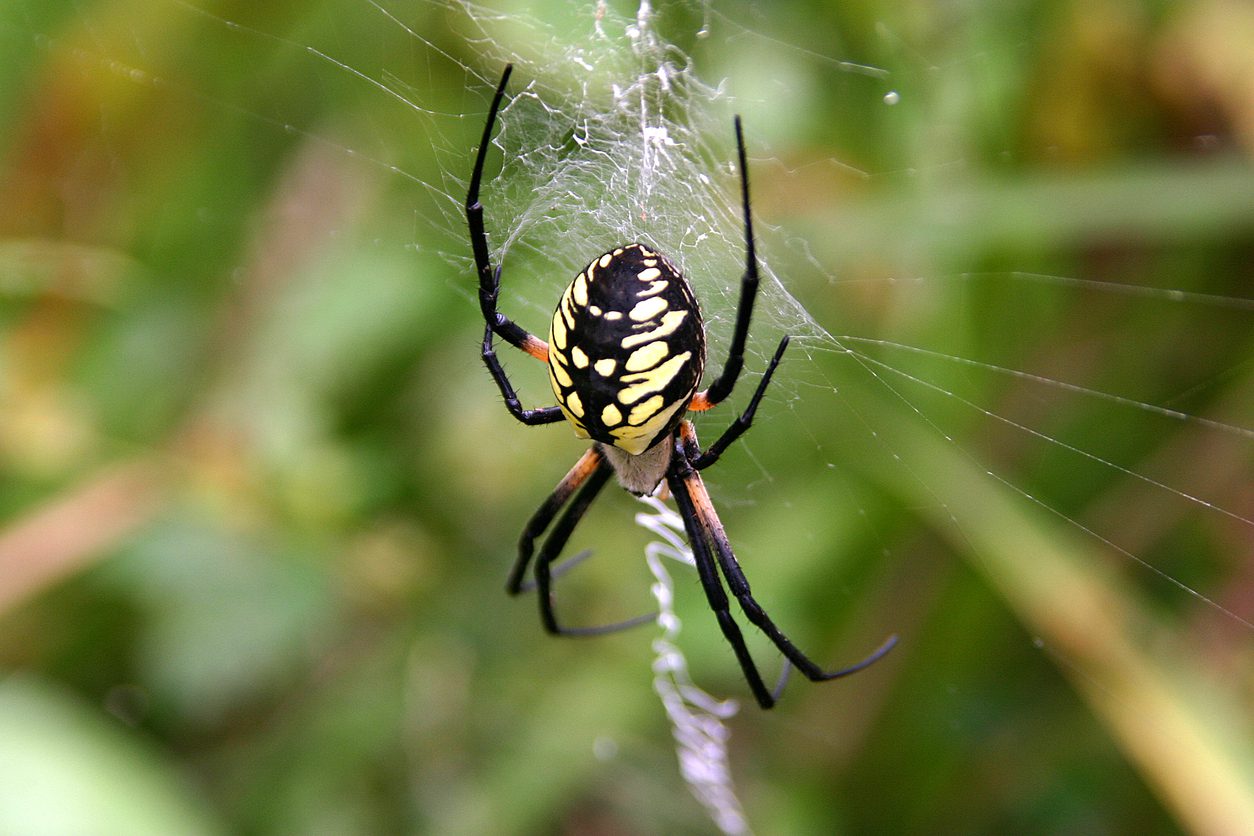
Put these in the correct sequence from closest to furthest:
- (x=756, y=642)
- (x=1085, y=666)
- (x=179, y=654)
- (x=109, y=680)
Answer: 1. (x=1085, y=666)
2. (x=756, y=642)
3. (x=179, y=654)
4. (x=109, y=680)

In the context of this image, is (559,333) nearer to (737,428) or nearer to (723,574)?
(737,428)

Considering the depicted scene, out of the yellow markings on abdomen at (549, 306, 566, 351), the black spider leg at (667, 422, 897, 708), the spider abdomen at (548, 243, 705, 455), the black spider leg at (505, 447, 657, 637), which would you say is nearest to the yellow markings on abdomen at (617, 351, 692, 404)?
the spider abdomen at (548, 243, 705, 455)

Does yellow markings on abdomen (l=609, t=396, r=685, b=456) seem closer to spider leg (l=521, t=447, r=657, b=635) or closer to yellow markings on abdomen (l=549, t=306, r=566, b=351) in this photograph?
yellow markings on abdomen (l=549, t=306, r=566, b=351)

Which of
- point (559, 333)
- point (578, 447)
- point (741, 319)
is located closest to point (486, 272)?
point (559, 333)

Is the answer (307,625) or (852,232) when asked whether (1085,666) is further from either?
(307,625)

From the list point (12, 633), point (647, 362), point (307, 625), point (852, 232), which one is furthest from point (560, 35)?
point (12, 633)

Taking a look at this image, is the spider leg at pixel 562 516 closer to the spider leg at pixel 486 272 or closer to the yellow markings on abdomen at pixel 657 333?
the spider leg at pixel 486 272

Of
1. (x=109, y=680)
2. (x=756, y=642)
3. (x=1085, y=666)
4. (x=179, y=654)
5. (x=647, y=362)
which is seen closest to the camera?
(x=647, y=362)
